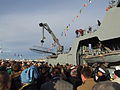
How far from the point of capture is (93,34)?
1878 cm

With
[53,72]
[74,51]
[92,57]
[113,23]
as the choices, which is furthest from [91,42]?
[53,72]

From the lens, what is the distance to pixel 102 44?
61.7ft

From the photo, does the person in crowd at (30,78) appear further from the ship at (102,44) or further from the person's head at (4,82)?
the ship at (102,44)

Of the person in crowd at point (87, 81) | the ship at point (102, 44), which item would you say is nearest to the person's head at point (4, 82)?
the person in crowd at point (87, 81)

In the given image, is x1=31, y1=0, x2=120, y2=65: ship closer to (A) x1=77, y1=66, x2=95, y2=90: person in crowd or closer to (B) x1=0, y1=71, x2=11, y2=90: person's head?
(A) x1=77, y1=66, x2=95, y2=90: person in crowd

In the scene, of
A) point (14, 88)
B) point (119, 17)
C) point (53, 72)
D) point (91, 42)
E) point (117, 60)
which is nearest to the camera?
point (14, 88)

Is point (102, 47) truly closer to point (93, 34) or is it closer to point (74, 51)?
point (93, 34)

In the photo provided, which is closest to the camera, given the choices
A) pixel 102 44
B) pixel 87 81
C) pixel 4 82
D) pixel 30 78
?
pixel 4 82

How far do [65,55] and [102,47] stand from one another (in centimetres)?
519

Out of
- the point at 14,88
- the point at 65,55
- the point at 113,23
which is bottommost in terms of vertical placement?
the point at 14,88

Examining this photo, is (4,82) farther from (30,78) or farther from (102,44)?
(102,44)

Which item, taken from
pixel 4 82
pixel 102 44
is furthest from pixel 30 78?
pixel 102 44

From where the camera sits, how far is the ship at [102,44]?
52.4 feet

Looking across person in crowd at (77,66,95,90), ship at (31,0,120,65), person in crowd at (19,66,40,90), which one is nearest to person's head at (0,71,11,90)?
person in crowd at (19,66,40,90)
